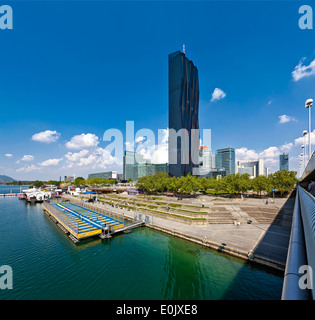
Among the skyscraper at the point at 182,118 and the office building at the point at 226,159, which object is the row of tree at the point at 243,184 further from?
the office building at the point at 226,159

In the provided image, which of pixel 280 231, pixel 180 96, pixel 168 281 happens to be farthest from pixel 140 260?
pixel 180 96

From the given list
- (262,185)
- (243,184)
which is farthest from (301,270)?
(262,185)

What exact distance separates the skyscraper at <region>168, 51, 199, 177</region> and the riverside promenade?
104836 mm

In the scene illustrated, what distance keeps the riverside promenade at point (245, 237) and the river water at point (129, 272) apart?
1070 millimetres

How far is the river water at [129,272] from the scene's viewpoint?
44.2 ft

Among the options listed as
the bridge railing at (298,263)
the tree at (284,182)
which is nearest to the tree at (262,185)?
the tree at (284,182)

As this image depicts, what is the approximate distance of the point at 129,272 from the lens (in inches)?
644

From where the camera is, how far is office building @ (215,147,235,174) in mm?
181500

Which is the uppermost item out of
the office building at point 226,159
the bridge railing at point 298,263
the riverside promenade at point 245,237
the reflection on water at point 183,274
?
the office building at point 226,159

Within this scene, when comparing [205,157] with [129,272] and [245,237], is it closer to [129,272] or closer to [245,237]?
[245,237]

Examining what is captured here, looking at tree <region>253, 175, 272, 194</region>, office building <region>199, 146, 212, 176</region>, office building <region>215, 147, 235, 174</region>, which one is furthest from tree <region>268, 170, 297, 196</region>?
office building <region>215, 147, 235, 174</region>

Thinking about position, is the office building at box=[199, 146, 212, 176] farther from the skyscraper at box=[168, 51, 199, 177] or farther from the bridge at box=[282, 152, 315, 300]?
the bridge at box=[282, 152, 315, 300]

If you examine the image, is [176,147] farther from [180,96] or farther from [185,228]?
[185,228]

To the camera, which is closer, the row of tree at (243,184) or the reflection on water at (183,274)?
the reflection on water at (183,274)
